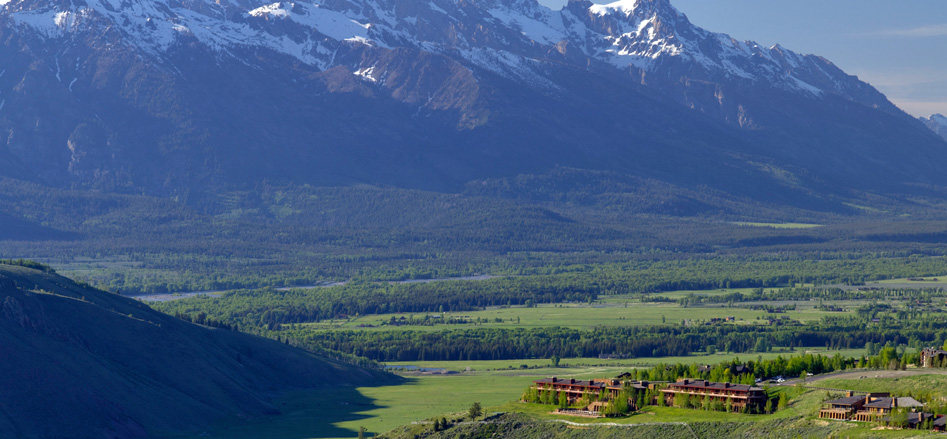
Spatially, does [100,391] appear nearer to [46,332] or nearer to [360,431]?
[46,332]

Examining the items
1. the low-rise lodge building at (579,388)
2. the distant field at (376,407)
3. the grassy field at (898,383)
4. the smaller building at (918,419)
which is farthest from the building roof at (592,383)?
the smaller building at (918,419)

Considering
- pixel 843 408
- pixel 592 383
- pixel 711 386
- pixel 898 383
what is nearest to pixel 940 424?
pixel 843 408

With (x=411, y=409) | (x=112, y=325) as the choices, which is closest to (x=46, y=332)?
(x=112, y=325)

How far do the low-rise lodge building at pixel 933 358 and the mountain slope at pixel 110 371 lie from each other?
7291 cm

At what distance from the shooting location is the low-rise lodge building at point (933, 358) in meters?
136

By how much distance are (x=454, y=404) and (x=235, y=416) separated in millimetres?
24049

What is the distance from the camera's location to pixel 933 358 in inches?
5399

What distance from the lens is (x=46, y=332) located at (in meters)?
168

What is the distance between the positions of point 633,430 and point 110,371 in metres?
66.6

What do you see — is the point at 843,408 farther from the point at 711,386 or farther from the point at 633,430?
the point at 633,430

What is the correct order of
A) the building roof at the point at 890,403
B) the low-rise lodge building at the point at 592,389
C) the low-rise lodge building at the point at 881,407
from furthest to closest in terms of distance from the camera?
the low-rise lodge building at the point at 592,389
the building roof at the point at 890,403
the low-rise lodge building at the point at 881,407

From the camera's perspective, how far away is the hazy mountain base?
114375mm

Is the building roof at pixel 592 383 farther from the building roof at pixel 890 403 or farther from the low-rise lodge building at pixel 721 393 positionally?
the building roof at pixel 890 403

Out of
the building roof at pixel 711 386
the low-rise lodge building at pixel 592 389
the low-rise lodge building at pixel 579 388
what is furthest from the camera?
the low-rise lodge building at pixel 579 388
